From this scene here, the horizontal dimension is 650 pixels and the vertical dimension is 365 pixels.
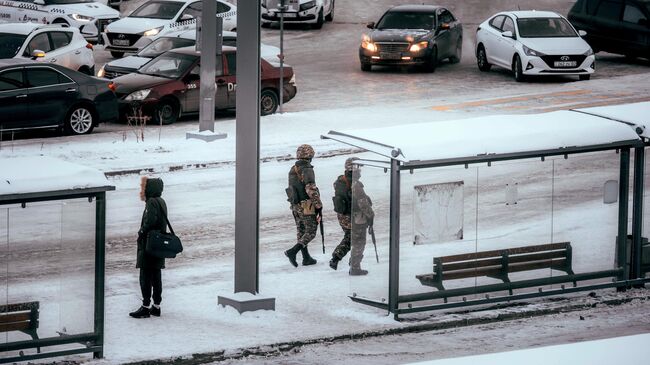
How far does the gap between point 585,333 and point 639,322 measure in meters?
0.76

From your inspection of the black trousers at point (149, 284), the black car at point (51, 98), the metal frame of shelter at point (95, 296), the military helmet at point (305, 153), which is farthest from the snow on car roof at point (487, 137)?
the black car at point (51, 98)

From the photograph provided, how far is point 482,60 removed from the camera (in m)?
33.7

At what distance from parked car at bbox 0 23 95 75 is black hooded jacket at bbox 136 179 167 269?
14.5 m

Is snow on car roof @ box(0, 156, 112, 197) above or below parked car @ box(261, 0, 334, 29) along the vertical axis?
above

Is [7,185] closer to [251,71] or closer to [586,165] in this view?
[251,71]

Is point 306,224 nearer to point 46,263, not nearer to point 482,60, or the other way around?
point 46,263

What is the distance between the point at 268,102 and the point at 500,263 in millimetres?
12764

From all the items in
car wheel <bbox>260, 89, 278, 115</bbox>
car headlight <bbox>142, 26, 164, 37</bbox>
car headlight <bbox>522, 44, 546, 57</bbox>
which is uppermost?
car headlight <bbox>522, 44, 546, 57</bbox>

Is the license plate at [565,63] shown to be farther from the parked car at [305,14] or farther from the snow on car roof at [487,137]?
the snow on car roof at [487,137]

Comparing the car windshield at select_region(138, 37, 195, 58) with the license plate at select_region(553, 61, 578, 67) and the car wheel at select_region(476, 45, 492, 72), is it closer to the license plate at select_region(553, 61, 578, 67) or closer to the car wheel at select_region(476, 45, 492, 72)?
the car wheel at select_region(476, 45, 492, 72)

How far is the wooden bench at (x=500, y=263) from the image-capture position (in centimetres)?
1603

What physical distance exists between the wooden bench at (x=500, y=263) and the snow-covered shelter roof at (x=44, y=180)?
3.82m

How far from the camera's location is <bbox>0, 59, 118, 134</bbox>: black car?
25.2m

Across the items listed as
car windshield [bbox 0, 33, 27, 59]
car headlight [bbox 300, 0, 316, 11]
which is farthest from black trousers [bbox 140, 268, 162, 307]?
car headlight [bbox 300, 0, 316, 11]
